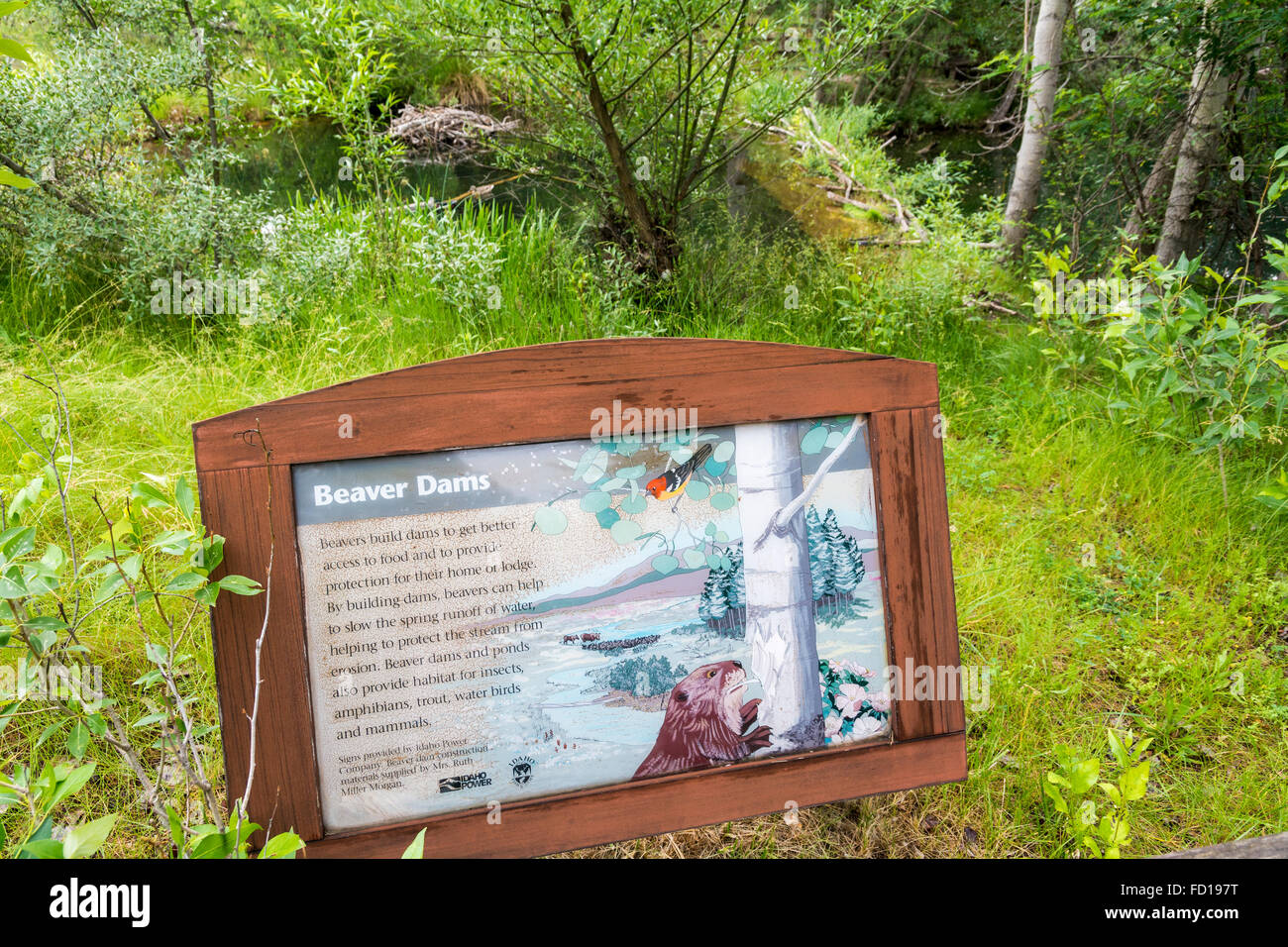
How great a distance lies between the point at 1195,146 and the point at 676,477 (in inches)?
173

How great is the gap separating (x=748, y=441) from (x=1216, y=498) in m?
2.70

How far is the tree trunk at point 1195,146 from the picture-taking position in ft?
13.5

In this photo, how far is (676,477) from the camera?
59.6 inches

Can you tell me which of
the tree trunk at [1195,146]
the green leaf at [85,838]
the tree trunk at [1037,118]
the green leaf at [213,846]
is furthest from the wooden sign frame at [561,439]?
the tree trunk at [1037,118]

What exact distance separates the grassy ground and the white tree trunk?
656 millimetres

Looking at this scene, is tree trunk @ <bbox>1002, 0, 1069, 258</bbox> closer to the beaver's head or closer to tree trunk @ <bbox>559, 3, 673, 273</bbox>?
tree trunk @ <bbox>559, 3, 673, 273</bbox>

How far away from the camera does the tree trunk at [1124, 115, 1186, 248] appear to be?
465cm

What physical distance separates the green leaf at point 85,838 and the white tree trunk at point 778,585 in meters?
1.05

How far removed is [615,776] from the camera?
148cm

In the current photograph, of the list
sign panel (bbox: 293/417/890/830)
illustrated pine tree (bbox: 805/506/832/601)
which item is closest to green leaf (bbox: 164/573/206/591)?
sign panel (bbox: 293/417/890/830)

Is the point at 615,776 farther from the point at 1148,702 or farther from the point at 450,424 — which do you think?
the point at 1148,702

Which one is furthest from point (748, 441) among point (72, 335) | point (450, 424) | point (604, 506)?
point (72, 335)
